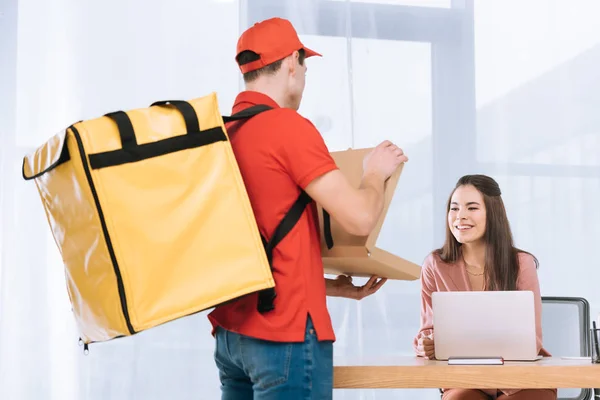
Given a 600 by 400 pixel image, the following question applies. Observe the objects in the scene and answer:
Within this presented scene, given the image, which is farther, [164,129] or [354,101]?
[354,101]

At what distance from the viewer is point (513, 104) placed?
4.02 meters

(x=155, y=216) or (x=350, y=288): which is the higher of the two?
(x=155, y=216)

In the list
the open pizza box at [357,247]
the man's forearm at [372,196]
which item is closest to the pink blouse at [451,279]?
the open pizza box at [357,247]

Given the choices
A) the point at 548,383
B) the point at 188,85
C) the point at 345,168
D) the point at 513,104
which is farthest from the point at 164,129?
the point at 513,104

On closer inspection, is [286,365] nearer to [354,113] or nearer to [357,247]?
[357,247]

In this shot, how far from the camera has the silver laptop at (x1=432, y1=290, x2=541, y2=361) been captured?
2.02 metres

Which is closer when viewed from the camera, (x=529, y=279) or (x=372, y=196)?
(x=372, y=196)

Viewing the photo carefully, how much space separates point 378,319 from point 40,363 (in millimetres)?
1608

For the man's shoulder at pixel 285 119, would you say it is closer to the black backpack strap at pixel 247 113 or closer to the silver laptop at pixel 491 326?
the black backpack strap at pixel 247 113

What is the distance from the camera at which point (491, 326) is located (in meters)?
2.04

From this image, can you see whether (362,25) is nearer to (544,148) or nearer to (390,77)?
(390,77)

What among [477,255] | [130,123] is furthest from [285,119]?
[477,255]

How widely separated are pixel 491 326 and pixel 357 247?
1.98 ft

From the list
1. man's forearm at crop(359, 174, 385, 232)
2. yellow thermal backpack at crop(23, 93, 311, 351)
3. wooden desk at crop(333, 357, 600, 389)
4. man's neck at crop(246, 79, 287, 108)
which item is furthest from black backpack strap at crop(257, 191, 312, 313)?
wooden desk at crop(333, 357, 600, 389)
